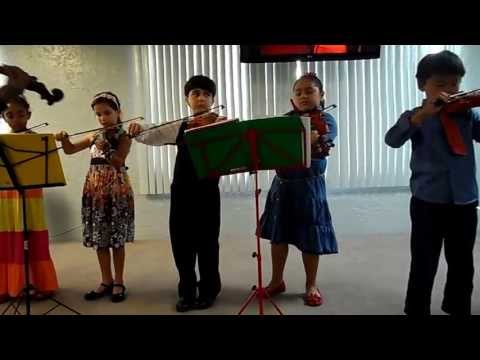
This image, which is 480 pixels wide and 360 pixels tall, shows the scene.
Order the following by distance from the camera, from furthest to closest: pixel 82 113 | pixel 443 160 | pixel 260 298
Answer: pixel 82 113 → pixel 260 298 → pixel 443 160

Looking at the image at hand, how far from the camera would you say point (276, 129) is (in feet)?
5.36

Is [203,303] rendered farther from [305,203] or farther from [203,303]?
[305,203]

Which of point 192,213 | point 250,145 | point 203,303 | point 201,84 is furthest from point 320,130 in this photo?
point 203,303

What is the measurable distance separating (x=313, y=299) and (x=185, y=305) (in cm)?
60

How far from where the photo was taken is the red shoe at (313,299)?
2.16 meters

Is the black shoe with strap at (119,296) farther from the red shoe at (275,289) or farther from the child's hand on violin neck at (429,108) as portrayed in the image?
the child's hand on violin neck at (429,108)

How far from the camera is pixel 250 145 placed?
165cm

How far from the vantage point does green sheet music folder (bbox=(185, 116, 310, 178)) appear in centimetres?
163

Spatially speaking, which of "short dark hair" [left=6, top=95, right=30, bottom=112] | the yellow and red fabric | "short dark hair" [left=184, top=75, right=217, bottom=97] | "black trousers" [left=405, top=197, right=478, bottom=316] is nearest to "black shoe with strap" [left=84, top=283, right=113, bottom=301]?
the yellow and red fabric

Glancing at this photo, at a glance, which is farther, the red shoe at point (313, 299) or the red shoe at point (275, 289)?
the red shoe at point (275, 289)

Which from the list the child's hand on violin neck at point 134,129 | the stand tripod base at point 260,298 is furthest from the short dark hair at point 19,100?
the stand tripod base at point 260,298
